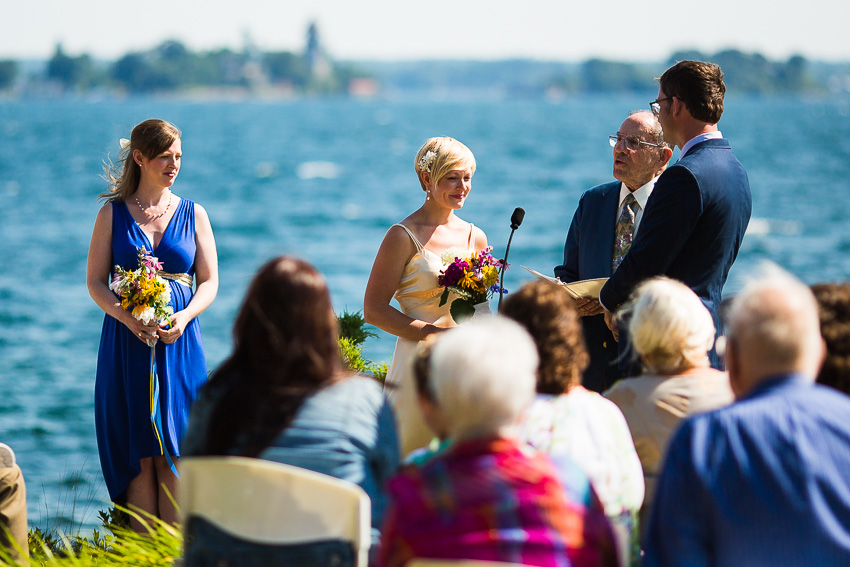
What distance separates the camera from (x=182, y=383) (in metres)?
4.88

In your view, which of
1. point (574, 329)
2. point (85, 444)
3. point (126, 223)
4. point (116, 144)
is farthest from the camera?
point (85, 444)

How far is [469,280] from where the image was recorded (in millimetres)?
4621

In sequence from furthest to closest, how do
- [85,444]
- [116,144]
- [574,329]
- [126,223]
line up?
[85,444] < [116,144] < [126,223] < [574,329]

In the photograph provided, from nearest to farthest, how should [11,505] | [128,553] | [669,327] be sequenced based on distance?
[669,327], [11,505], [128,553]

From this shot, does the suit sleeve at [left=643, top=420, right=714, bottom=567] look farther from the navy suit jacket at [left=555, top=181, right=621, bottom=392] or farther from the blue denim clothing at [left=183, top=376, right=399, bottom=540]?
the navy suit jacket at [left=555, top=181, right=621, bottom=392]

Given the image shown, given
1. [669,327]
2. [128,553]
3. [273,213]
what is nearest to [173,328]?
[128,553]

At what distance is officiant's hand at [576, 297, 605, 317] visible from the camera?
4.55 metres

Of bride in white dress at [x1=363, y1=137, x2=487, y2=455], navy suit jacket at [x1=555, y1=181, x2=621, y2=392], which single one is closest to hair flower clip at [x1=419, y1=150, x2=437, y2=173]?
bride in white dress at [x1=363, y1=137, x2=487, y2=455]

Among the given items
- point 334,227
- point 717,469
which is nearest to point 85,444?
point 717,469

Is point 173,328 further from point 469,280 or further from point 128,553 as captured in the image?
point 469,280

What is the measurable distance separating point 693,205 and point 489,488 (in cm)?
227

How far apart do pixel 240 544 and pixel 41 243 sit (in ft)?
114

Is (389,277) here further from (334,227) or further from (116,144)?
(334,227)

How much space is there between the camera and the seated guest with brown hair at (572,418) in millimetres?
2895
